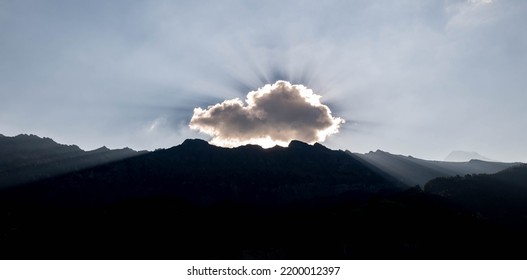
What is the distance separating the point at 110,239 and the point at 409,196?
13677cm

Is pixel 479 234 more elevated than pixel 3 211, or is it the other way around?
pixel 3 211

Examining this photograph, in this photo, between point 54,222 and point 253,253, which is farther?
point 54,222

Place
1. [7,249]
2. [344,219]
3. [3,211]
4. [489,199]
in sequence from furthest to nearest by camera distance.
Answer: [489,199]
[3,211]
[344,219]
[7,249]

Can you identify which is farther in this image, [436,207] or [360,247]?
[436,207]

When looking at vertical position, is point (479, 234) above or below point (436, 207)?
below

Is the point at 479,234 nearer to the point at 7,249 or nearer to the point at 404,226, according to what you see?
the point at 404,226

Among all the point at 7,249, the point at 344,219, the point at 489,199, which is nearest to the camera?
the point at 7,249

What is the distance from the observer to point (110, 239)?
157m

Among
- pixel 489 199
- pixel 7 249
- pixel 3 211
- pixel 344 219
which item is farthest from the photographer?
pixel 489 199

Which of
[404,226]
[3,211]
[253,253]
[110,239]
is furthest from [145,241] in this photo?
[404,226]

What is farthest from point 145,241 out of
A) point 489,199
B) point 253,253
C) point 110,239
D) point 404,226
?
point 489,199

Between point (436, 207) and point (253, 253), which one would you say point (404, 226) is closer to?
point (436, 207)

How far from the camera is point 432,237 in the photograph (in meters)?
149

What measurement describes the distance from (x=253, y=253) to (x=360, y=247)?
4053 cm
